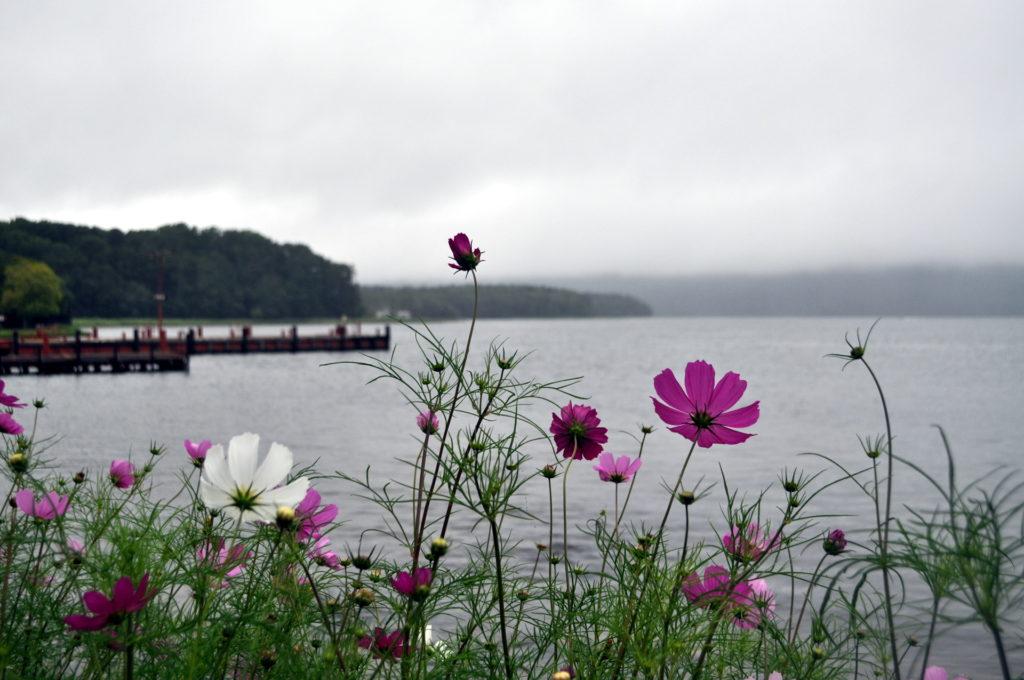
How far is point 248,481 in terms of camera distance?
1.01 m

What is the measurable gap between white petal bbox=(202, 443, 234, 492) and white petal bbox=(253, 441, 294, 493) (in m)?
0.03

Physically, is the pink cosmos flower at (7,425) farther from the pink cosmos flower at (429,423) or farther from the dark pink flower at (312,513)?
the pink cosmos flower at (429,423)

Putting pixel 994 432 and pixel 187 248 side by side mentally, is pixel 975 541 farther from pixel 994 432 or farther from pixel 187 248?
pixel 187 248

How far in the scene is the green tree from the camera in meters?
28.1

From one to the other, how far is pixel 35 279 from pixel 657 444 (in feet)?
76.9

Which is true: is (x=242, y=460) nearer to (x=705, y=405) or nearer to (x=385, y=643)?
(x=385, y=643)

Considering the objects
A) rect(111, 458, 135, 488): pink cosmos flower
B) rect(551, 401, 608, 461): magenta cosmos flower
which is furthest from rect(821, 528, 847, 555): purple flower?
rect(111, 458, 135, 488): pink cosmos flower

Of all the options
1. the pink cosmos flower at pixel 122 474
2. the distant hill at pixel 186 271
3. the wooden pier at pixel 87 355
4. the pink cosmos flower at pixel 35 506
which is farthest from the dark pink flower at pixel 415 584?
the wooden pier at pixel 87 355

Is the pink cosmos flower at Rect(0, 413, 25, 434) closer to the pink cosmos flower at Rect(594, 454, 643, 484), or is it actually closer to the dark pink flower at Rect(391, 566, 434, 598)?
the dark pink flower at Rect(391, 566, 434, 598)

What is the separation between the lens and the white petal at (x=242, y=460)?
3.28ft

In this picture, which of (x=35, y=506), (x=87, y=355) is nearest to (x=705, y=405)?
(x=35, y=506)

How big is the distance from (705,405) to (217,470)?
2.46ft

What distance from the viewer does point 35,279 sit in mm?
28969

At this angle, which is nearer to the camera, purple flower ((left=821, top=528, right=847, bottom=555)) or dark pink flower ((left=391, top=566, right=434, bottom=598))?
dark pink flower ((left=391, top=566, right=434, bottom=598))
